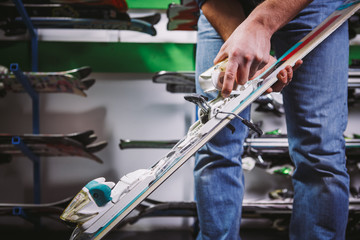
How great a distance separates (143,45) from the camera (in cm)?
147

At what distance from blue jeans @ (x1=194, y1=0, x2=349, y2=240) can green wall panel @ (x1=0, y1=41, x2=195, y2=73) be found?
33.2 inches

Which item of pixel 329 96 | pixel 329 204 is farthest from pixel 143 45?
pixel 329 204

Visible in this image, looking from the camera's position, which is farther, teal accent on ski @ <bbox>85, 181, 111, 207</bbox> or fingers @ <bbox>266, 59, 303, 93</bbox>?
fingers @ <bbox>266, 59, 303, 93</bbox>

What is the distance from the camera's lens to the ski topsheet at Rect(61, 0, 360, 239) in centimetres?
47

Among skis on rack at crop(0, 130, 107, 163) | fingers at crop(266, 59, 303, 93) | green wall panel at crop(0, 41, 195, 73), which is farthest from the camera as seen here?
green wall panel at crop(0, 41, 195, 73)

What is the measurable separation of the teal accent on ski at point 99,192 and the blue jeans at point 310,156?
26cm

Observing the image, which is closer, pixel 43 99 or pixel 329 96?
pixel 329 96

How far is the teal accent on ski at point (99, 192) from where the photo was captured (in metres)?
0.46

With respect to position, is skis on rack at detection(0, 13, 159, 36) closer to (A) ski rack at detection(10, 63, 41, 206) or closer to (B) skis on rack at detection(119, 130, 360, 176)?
(A) ski rack at detection(10, 63, 41, 206)

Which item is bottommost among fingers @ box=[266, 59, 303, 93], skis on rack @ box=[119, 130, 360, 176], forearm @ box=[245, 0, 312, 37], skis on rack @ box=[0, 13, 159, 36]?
skis on rack @ box=[119, 130, 360, 176]

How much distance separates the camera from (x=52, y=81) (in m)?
1.24

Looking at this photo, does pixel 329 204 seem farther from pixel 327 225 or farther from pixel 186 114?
pixel 186 114

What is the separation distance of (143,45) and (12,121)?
83 cm

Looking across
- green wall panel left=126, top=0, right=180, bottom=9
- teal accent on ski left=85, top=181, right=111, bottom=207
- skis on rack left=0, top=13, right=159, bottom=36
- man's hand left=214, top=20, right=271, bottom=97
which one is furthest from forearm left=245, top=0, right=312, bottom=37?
green wall panel left=126, top=0, right=180, bottom=9
